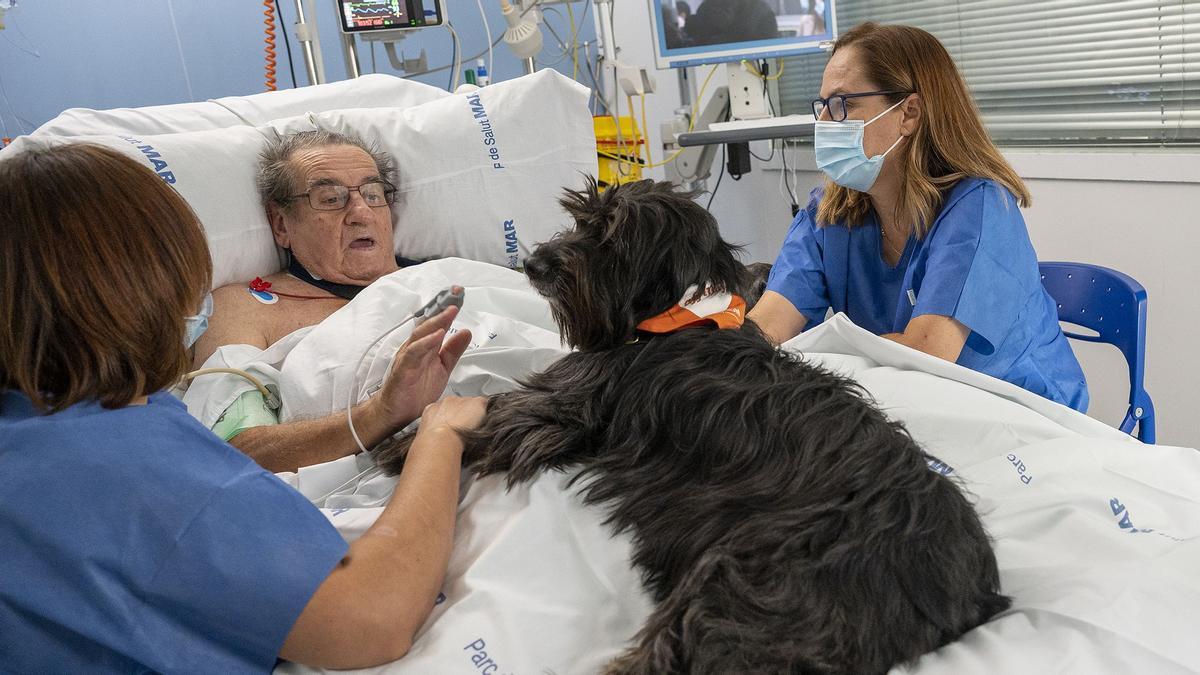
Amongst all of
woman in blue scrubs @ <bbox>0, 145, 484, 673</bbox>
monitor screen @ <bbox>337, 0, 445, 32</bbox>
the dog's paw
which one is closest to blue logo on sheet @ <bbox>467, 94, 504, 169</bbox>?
monitor screen @ <bbox>337, 0, 445, 32</bbox>

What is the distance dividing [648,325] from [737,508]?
0.32 meters

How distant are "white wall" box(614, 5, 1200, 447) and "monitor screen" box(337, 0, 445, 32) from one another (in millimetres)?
2194

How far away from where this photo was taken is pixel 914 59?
6.75 ft

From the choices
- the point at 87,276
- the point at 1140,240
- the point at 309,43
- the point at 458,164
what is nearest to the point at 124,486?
the point at 87,276

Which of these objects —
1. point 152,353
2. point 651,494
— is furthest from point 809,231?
point 152,353

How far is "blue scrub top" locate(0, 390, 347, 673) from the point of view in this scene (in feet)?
3.18

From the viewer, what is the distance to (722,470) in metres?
1.24

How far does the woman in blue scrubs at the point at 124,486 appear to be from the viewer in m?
0.97

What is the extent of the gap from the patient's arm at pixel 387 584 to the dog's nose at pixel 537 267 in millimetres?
313

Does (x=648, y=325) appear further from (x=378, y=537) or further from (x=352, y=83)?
(x=352, y=83)

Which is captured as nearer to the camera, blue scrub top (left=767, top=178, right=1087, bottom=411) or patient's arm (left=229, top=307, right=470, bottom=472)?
patient's arm (left=229, top=307, right=470, bottom=472)

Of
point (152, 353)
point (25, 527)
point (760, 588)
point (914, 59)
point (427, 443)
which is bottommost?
point (760, 588)

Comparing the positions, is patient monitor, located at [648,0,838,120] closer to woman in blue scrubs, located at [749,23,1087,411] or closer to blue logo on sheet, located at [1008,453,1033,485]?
woman in blue scrubs, located at [749,23,1087,411]

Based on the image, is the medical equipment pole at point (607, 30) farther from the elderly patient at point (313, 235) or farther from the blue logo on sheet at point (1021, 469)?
the blue logo on sheet at point (1021, 469)
